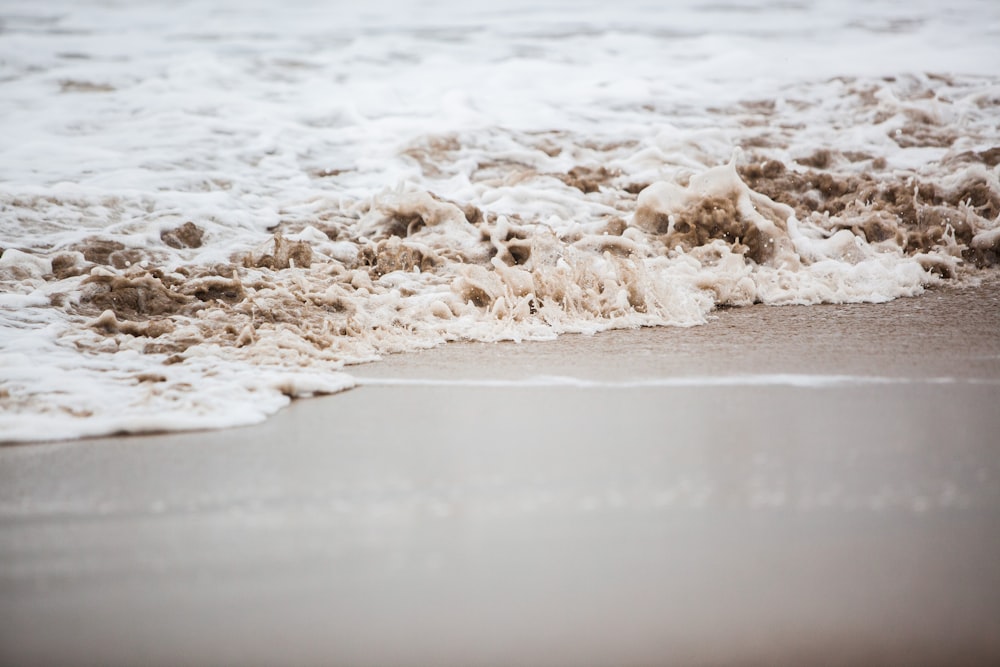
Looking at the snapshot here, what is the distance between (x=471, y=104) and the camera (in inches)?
247

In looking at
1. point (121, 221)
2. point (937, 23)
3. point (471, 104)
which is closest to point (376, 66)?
point (471, 104)

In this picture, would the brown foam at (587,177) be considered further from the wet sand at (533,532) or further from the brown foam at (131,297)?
the wet sand at (533,532)

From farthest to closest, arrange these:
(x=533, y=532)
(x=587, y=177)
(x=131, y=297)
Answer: (x=587, y=177) → (x=131, y=297) → (x=533, y=532)

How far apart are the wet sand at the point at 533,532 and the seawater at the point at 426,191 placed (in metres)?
0.39

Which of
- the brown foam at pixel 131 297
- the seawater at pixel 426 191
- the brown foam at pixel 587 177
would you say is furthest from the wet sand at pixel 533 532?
the brown foam at pixel 587 177

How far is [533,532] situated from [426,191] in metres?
2.85

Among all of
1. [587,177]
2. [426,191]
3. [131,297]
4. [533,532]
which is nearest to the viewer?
[533,532]

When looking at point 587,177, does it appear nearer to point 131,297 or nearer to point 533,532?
point 131,297

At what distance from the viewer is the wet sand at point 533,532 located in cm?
112

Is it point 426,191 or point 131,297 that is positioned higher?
point 426,191

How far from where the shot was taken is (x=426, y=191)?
3.97m

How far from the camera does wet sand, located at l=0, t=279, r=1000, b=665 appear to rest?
44.3 inches

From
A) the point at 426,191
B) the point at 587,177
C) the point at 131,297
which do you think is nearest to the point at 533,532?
the point at 131,297

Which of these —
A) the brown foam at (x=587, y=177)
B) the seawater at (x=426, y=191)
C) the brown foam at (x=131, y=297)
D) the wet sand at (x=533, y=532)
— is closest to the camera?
the wet sand at (x=533, y=532)
